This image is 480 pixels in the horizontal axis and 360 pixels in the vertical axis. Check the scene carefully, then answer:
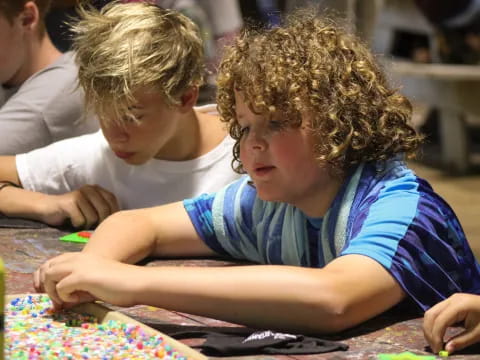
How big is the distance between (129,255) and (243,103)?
1.35ft

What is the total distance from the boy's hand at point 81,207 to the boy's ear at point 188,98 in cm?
29

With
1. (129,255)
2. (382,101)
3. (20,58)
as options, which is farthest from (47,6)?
(382,101)

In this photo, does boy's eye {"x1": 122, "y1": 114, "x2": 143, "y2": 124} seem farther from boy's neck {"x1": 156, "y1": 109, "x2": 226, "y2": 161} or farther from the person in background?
the person in background

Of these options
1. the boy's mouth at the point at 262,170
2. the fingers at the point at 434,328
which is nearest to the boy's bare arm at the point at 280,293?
the fingers at the point at 434,328

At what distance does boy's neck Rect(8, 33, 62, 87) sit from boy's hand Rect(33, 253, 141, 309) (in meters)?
1.46

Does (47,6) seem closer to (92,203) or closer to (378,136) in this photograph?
(92,203)

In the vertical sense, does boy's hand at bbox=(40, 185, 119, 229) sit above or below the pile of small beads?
below

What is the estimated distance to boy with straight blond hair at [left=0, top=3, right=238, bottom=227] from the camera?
2.40 m

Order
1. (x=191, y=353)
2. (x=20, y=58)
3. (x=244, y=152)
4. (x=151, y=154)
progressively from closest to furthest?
(x=191, y=353)
(x=244, y=152)
(x=151, y=154)
(x=20, y=58)

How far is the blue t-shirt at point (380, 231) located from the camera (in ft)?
5.75

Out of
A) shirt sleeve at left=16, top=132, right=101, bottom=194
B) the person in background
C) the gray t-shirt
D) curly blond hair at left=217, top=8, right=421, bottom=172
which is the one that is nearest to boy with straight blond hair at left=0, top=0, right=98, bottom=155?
the gray t-shirt

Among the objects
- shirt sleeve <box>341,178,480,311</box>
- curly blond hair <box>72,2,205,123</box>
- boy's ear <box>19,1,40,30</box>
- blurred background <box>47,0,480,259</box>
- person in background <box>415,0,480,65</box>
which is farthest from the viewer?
person in background <box>415,0,480,65</box>

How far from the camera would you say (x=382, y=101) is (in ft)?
6.31

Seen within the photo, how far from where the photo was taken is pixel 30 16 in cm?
310
